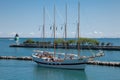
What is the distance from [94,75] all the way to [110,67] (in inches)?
363

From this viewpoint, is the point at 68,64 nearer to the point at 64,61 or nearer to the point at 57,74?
the point at 64,61

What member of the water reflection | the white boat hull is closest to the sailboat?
the white boat hull

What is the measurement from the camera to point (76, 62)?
192ft

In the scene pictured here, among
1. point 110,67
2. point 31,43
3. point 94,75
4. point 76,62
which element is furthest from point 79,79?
point 31,43

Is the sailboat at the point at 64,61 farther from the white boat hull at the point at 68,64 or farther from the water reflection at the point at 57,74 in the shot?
the water reflection at the point at 57,74

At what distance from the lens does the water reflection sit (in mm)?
50959

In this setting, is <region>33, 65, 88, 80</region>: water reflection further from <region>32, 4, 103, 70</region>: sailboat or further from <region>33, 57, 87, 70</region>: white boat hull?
<region>32, 4, 103, 70</region>: sailboat

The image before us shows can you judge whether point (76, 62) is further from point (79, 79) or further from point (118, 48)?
point (118, 48)

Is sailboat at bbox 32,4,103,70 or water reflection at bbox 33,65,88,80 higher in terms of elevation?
sailboat at bbox 32,4,103,70

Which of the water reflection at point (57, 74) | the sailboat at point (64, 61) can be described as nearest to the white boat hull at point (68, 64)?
the sailboat at point (64, 61)

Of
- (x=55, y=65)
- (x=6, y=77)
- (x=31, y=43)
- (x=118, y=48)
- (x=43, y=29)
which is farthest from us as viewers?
(x=31, y=43)

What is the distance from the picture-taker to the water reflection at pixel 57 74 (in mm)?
50959

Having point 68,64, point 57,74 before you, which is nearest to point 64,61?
point 68,64

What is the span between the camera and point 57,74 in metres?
55.1
